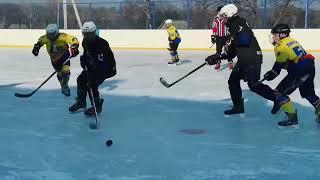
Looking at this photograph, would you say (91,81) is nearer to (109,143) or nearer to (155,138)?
(155,138)

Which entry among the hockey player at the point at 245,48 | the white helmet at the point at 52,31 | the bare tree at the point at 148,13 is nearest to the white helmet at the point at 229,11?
the hockey player at the point at 245,48

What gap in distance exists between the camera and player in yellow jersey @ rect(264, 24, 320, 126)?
15.2ft

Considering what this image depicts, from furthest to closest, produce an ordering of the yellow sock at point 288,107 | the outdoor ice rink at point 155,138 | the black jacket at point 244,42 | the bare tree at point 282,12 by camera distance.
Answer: the bare tree at point 282,12
the black jacket at point 244,42
the yellow sock at point 288,107
the outdoor ice rink at point 155,138

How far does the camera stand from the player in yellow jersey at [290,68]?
15.2 feet

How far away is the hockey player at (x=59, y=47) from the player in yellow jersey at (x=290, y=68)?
8.14 feet

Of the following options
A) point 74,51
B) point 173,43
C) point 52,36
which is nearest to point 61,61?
point 52,36

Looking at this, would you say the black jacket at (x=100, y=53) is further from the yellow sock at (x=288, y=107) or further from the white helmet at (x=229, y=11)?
the yellow sock at (x=288, y=107)

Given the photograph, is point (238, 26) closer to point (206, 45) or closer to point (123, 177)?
point (123, 177)

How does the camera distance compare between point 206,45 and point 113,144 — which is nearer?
point 113,144

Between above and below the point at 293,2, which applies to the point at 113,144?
below

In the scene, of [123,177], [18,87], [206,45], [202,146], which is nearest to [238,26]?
[202,146]

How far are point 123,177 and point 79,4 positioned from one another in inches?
624

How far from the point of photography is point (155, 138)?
15.1 feet

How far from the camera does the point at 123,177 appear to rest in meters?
3.49
